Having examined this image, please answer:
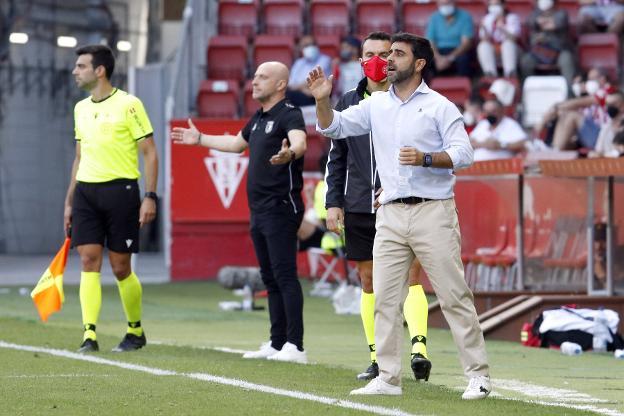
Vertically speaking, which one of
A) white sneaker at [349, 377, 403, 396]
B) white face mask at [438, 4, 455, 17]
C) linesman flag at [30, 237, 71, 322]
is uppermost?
white face mask at [438, 4, 455, 17]

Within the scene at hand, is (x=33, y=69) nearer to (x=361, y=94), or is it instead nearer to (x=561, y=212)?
(x=561, y=212)

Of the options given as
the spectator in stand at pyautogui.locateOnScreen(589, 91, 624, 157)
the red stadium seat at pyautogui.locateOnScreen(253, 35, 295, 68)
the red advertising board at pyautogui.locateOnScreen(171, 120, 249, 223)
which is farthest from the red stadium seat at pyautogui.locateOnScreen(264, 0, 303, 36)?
the spectator in stand at pyautogui.locateOnScreen(589, 91, 624, 157)

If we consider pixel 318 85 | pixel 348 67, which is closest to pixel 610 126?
pixel 348 67

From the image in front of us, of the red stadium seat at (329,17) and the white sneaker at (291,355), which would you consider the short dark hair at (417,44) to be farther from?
the red stadium seat at (329,17)

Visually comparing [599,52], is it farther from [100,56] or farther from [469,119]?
[100,56]

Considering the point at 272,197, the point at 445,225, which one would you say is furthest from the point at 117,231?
the point at 445,225

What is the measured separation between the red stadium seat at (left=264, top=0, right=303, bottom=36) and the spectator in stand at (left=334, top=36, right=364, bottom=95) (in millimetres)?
2343

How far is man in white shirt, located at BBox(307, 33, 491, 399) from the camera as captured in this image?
26.7 ft

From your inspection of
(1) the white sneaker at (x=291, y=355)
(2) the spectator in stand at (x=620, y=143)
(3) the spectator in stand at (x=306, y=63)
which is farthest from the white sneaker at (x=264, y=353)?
(3) the spectator in stand at (x=306, y=63)

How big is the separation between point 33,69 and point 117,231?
50.9 ft

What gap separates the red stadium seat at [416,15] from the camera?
75.7 ft

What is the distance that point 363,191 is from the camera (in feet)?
30.5

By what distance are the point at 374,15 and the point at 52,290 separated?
485 inches

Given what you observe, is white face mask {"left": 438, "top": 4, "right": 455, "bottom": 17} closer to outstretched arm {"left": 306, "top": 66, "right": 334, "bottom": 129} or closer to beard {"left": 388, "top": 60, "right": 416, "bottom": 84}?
beard {"left": 388, "top": 60, "right": 416, "bottom": 84}
